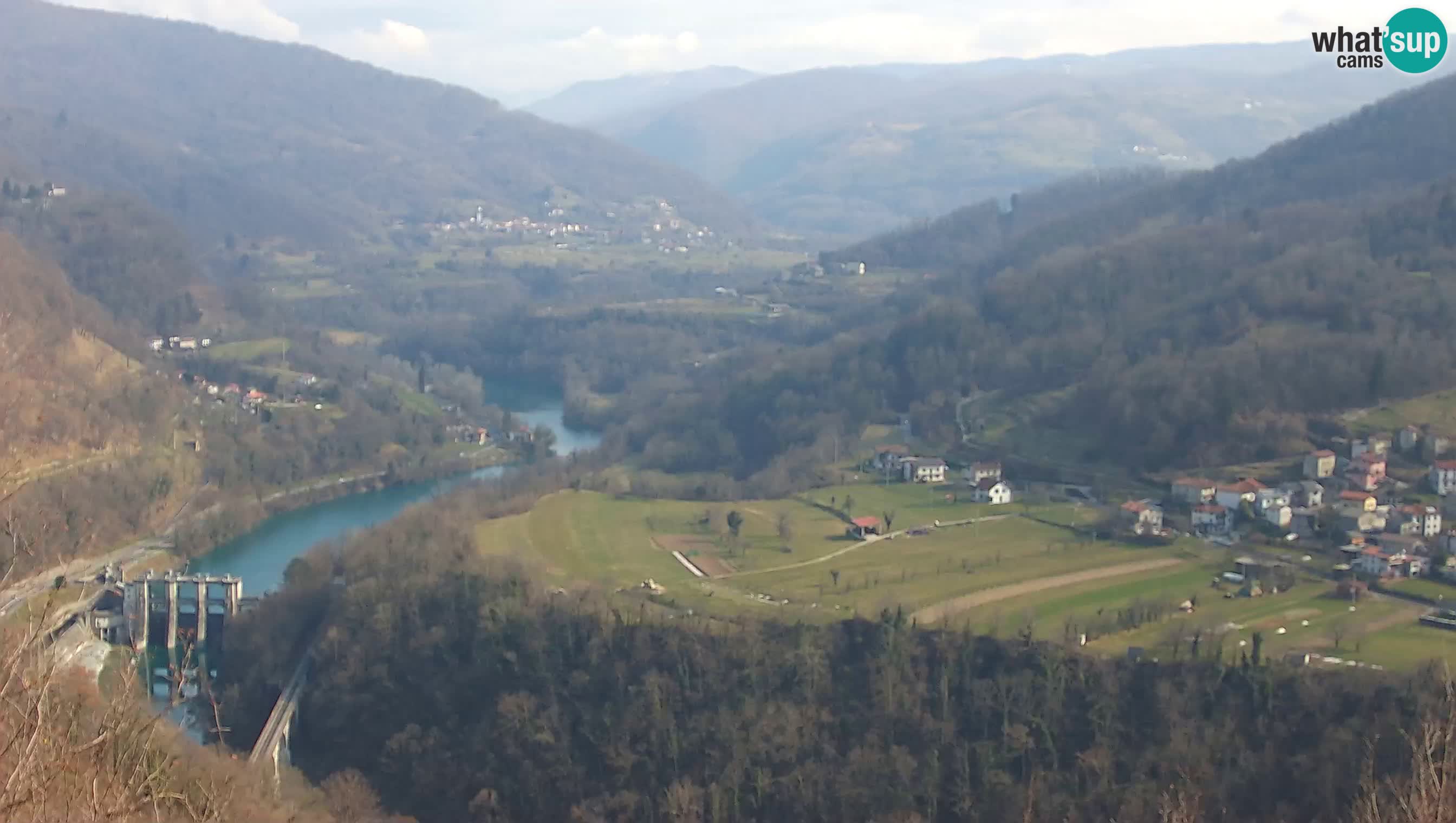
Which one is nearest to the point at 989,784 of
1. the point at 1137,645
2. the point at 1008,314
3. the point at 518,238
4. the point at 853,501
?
the point at 1137,645

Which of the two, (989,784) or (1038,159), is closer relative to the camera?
(989,784)

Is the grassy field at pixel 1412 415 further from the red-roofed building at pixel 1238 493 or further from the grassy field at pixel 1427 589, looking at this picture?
the grassy field at pixel 1427 589

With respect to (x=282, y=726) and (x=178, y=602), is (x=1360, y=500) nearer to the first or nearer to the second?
(x=282, y=726)

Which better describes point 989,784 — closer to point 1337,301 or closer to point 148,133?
point 1337,301

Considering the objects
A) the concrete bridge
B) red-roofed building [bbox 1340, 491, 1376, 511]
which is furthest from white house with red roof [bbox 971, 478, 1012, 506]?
the concrete bridge

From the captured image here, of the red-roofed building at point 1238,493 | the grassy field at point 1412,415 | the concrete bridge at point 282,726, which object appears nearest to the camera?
the concrete bridge at point 282,726

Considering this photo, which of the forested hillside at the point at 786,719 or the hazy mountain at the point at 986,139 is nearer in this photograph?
the forested hillside at the point at 786,719

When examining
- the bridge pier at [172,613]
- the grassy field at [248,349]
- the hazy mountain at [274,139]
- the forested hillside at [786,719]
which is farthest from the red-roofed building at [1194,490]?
the hazy mountain at [274,139]
